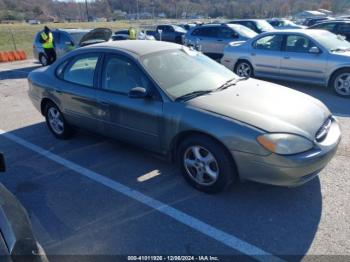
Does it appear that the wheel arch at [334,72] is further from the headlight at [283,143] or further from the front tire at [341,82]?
the headlight at [283,143]

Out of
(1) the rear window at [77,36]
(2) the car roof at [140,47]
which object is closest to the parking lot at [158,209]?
(2) the car roof at [140,47]

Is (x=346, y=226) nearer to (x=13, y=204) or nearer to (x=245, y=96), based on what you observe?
(x=245, y=96)

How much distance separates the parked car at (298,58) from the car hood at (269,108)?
13.4ft

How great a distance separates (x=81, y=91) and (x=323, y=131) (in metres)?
3.17

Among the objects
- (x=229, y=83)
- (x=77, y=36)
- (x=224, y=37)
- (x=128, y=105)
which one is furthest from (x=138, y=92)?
(x=77, y=36)

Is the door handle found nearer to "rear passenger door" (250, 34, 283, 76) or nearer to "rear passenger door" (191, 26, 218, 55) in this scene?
"rear passenger door" (250, 34, 283, 76)

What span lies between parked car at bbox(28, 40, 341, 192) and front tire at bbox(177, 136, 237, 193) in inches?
Result: 0.4

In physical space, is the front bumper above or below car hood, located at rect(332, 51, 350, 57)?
below

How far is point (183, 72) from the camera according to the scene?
4.05m

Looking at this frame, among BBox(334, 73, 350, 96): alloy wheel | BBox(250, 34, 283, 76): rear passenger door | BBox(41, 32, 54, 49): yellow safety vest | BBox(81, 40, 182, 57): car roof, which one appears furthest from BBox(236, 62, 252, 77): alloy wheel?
BBox(41, 32, 54, 49): yellow safety vest

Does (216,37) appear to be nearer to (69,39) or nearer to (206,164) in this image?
(69,39)

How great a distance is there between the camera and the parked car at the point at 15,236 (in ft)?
5.38

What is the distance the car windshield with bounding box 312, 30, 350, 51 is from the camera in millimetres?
7602

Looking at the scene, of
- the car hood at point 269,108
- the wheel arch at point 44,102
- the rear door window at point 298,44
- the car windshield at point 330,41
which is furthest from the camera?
the rear door window at point 298,44
